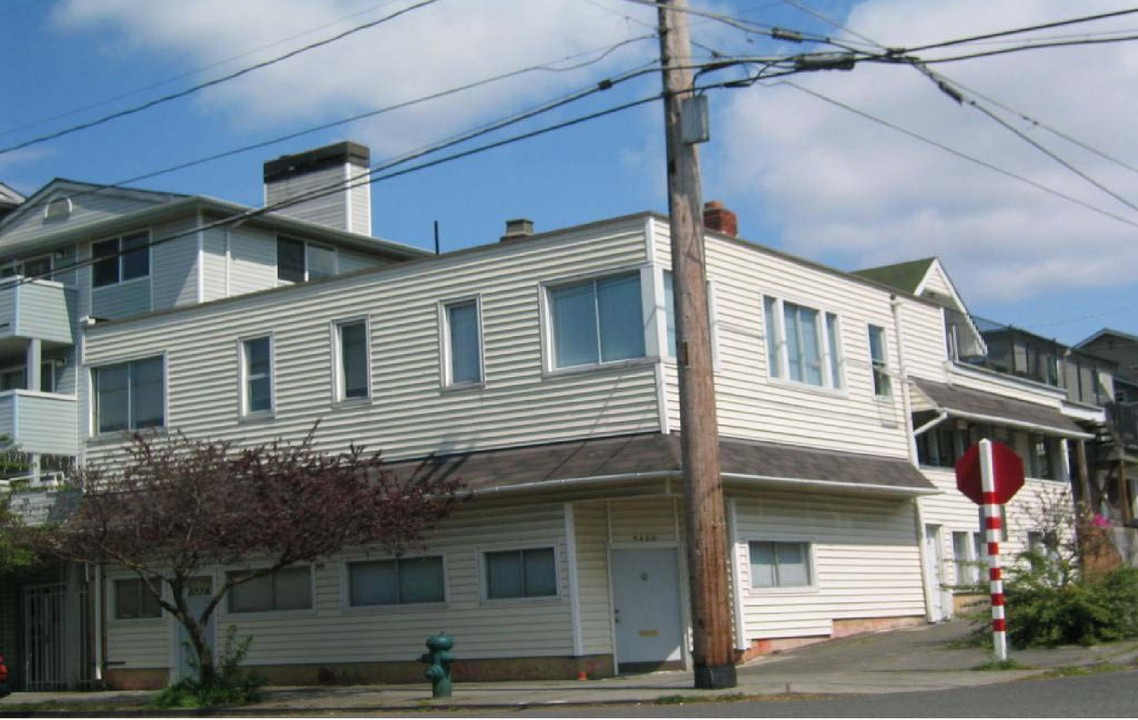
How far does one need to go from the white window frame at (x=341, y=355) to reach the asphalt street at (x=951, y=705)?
8932mm

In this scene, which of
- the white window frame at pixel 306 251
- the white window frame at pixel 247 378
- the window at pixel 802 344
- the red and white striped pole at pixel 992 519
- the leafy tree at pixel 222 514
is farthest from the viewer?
the white window frame at pixel 306 251

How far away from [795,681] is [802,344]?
8.57 metres

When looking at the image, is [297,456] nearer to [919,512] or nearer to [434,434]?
[434,434]

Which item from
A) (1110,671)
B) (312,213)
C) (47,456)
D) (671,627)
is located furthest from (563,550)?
(312,213)

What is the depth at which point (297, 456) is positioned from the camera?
759 inches

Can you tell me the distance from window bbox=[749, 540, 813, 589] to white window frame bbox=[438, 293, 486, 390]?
16.9 feet

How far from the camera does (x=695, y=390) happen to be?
52.5 ft

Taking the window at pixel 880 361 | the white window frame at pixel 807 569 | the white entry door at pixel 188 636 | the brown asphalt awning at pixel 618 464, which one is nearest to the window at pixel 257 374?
the white entry door at pixel 188 636

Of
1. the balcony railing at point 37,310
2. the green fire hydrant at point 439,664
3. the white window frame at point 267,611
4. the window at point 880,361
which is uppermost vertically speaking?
the balcony railing at point 37,310

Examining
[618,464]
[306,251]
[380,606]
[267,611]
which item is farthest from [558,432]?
[306,251]

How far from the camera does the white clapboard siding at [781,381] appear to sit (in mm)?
21844

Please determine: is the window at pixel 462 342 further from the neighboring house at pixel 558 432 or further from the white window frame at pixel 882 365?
the white window frame at pixel 882 365

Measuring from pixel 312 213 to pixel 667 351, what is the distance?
16558 millimetres

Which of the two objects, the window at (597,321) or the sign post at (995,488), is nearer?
the sign post at (995,488)
